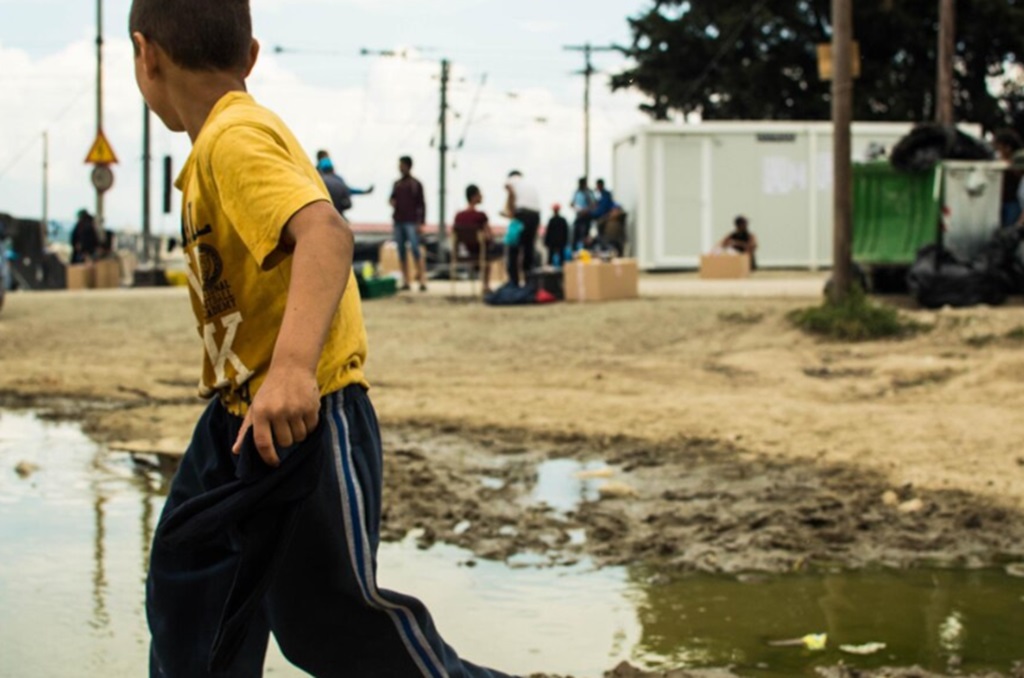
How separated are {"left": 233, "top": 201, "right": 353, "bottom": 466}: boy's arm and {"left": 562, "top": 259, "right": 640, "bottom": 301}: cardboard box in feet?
46.4

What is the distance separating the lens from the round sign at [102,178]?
2833cm

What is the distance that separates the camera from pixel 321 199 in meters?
2.52

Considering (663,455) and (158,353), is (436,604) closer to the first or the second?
(663,455)

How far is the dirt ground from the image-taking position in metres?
5.97

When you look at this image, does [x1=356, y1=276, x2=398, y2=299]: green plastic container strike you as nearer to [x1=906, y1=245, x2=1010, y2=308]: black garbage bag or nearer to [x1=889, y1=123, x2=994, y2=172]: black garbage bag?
[x1=889, y1=123, x2=994, y2=172]: black garbage bag

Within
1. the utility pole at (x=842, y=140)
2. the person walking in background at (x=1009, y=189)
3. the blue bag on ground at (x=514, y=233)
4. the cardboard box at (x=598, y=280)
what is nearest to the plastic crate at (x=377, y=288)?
the blue bag on ground at (x=514, y=233)

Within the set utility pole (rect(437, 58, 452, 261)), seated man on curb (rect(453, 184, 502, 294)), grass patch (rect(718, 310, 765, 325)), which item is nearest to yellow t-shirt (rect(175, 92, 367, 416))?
grass patch (rect(718, 310, 765, 325))

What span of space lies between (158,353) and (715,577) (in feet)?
29.4

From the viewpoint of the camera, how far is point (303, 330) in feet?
7.99

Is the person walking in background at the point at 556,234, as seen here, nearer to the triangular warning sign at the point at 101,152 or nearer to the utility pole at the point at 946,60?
the utility pole at the point at 946,60

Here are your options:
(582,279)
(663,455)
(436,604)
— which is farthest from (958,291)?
(436,604)

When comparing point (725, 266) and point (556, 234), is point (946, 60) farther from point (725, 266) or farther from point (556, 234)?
point (556, 234)

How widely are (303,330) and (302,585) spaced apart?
510 millimetres

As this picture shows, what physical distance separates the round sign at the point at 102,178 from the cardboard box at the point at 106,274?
139 cm
